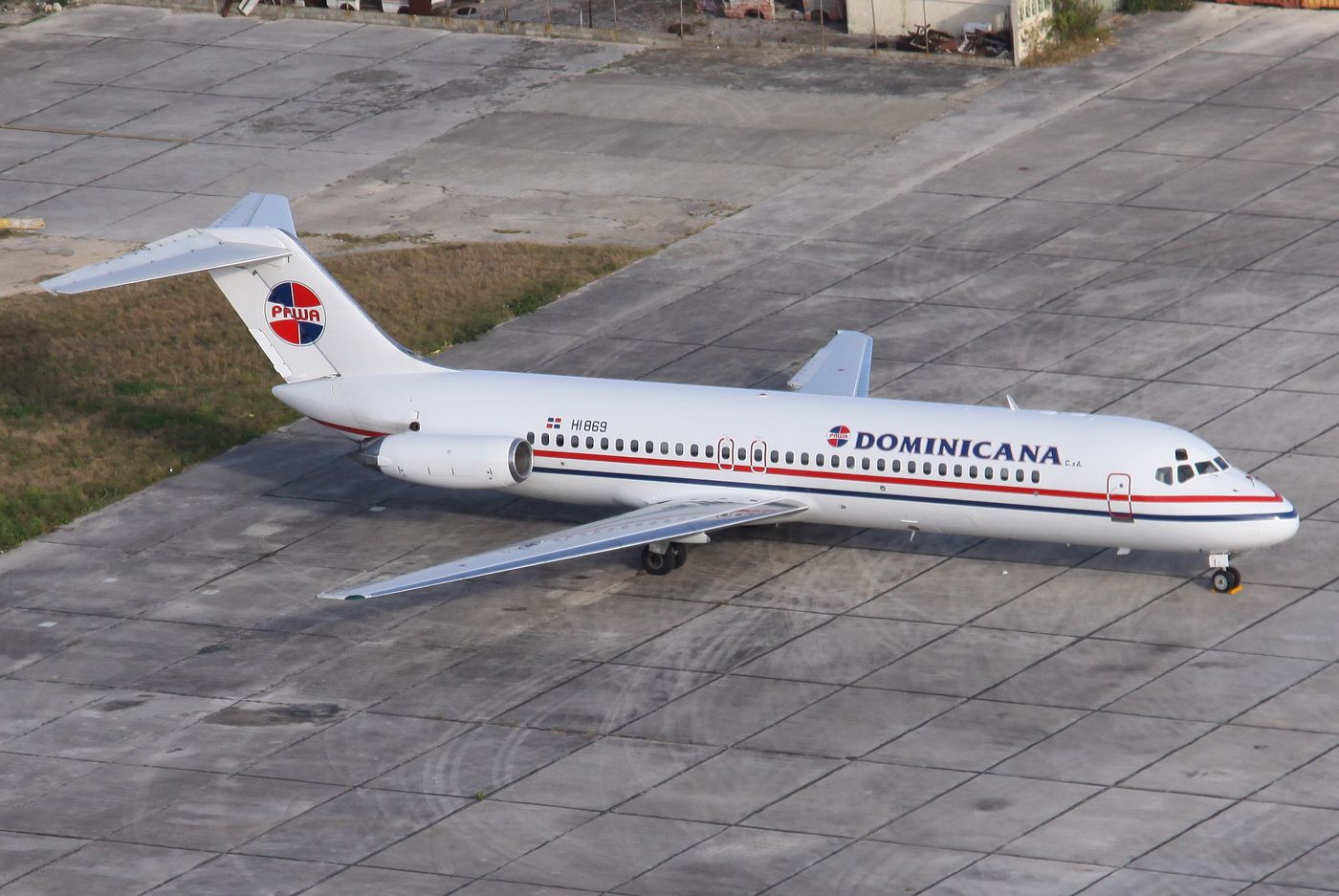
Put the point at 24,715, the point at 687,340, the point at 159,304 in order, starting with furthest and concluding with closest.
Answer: the point at 159,304, the point at 687,340, the point at 24,715

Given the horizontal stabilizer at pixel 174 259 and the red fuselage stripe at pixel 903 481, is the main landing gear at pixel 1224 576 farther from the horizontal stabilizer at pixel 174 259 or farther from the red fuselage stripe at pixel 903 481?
the horizontal stabilizer at pixel 174 259

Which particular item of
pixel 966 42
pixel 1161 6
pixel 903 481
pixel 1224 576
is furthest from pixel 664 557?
pixel 1161 6

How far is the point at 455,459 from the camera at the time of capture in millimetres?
33344

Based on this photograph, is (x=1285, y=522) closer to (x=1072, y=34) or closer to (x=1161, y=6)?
(x=1072, y=34)

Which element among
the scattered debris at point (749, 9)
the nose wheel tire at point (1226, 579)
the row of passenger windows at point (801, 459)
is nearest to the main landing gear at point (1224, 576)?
the nose wheel tire at point (1226, 579)

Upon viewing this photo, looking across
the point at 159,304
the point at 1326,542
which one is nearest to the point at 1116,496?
the point at 1326,542

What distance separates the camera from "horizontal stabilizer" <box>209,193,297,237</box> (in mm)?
36156

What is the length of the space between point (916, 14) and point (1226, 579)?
2927 cm

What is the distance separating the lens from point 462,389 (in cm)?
3453

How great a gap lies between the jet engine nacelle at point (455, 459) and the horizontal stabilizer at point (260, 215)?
4.66 meters

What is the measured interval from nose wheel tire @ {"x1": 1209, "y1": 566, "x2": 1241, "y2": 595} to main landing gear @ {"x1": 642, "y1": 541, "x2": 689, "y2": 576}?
8.04 m

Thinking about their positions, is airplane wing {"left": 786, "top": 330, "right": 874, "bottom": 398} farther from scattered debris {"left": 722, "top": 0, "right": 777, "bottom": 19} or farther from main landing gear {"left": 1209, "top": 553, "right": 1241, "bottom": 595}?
scattered debris {"left": 722, "top": 0, "right": 777, "bottom": 19}

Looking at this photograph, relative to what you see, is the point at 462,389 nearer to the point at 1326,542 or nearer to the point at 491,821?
the point at 491,821

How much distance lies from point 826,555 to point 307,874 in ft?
36.4
